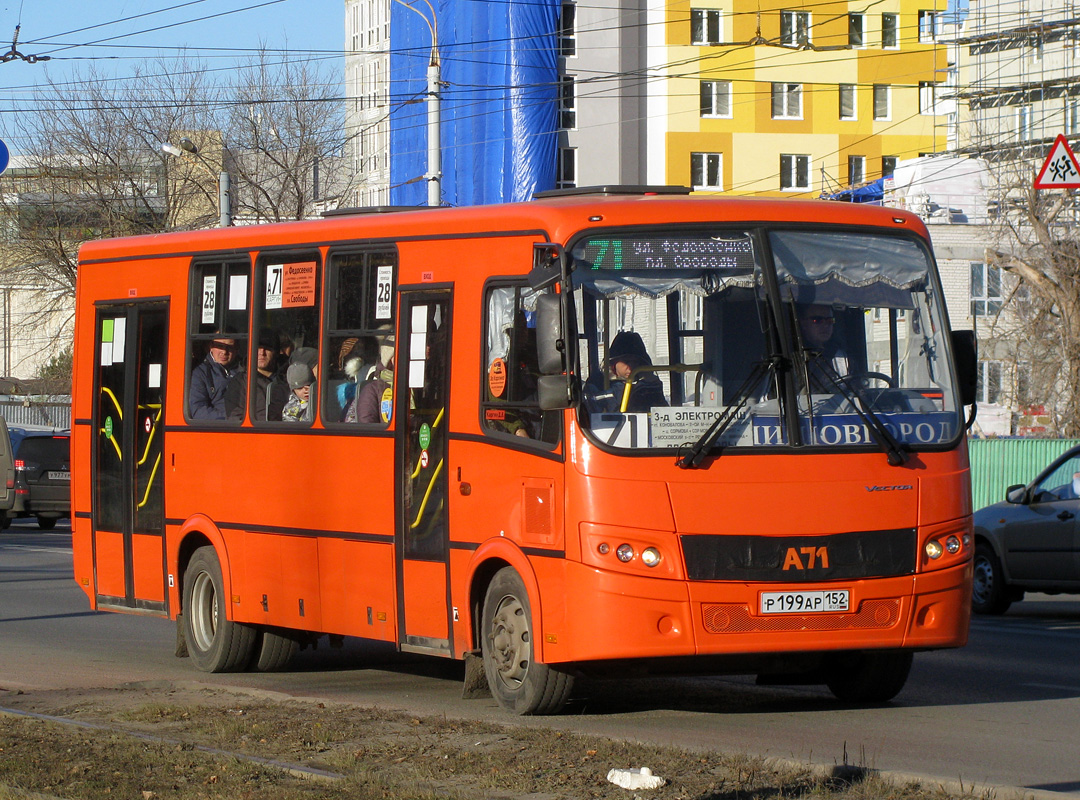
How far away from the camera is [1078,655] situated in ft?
42.4

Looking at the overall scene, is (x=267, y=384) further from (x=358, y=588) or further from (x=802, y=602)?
(x=802, y=602)

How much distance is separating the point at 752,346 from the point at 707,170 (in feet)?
207

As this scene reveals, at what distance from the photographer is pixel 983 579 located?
17250 mm

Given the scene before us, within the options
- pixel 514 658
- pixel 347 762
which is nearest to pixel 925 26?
pixel 514 658

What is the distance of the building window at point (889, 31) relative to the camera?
72.6 metres

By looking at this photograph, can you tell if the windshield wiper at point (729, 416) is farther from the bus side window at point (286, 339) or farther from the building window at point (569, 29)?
the building window at point (569, 29)

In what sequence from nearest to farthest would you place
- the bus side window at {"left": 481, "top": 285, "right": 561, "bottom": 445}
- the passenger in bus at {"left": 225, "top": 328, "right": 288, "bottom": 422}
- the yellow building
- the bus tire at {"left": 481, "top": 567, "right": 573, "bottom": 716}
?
the bus tire at {"left": 481, "top": 567, "right": 573, "bottom": 716} < the bus side window at {"left": 481, "top": 285, "right": 561, "bottom": 445} < the passenger in bus at {"left": 225, "top": 328, "right": 288, "bottom": 422} < the yellow building

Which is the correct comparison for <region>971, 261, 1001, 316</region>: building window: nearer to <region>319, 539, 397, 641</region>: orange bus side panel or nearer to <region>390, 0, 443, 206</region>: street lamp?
<region>390, 0, 443, 206</region>: street lamp

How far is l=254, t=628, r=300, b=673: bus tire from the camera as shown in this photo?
1187 cm

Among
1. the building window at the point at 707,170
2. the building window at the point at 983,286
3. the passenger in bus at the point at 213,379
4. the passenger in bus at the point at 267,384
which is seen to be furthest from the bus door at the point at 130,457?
the building window at the point at 707,170

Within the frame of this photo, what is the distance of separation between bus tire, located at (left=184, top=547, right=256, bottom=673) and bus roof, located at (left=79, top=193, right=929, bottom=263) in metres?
2.46

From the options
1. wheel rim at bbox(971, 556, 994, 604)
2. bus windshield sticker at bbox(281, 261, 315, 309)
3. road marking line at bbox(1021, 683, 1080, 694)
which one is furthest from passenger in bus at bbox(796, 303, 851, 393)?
wheel rim at bbox(971, 556, 994, 604)

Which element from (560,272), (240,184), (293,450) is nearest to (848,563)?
(560,272)

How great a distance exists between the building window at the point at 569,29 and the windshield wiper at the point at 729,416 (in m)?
59.8
